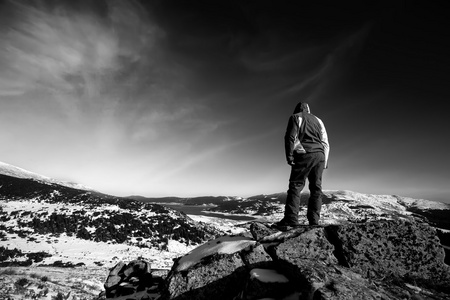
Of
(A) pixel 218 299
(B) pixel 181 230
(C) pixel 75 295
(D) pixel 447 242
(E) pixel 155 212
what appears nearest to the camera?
(A) pixel 218 299

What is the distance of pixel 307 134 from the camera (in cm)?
547

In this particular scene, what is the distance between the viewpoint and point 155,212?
3591 cm

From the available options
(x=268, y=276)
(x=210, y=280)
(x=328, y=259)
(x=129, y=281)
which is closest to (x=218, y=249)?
(x=210, y=280)

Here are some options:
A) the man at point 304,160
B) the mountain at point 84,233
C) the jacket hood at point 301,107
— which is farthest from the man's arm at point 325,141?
the mountain at point 84,233

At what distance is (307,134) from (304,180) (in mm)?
1147

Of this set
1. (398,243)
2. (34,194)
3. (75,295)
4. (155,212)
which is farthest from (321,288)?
(34,194)

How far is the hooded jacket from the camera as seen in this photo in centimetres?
532

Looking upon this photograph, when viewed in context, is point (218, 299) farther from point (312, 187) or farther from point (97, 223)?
point (97, 223)

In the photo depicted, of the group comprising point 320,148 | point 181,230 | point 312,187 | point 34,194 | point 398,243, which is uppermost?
point 320,148

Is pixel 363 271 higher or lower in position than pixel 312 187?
lower

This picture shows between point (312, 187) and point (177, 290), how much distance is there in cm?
381

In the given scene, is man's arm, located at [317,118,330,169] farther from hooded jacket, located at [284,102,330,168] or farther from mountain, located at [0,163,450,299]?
mountain, located at [0,163,450,299]

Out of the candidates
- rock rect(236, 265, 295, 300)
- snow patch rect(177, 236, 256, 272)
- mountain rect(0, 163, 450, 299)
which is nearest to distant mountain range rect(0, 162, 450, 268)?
mountain rect(0, 163, 450, 299)

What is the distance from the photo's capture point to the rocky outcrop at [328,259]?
3.45 meters
